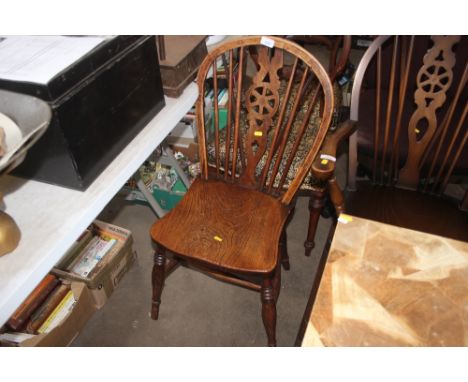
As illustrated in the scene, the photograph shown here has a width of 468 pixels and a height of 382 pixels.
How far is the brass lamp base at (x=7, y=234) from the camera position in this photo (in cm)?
77

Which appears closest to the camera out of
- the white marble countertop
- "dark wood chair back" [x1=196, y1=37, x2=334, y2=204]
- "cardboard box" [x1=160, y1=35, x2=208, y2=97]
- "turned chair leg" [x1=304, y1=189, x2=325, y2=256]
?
the white marble countertop

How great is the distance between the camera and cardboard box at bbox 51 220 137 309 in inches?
55.7

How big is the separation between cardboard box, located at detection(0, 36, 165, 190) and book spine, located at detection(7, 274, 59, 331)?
0.58m

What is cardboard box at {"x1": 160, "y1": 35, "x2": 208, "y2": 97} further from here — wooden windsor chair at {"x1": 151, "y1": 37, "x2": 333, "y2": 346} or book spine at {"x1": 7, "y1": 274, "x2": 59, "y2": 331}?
book spine at {"x1": 7, "y1": 274, "x2": 59, "y2": 331}

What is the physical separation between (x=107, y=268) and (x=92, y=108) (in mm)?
801

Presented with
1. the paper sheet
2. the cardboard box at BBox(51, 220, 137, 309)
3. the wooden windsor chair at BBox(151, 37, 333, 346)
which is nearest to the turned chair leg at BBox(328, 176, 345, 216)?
the wooden windsor chair at BBox(151, 37, 333, 346)

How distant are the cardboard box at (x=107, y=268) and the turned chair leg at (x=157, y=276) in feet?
0.77

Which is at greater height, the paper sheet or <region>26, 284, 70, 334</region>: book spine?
the paper sheet

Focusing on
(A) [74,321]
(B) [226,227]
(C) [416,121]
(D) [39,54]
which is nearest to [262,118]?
(B) [226,227]

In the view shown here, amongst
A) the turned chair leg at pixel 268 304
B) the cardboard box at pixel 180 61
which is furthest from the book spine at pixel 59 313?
the cardboard box at pixel 180 61

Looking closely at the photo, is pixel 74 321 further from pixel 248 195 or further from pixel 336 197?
pixel 336 197

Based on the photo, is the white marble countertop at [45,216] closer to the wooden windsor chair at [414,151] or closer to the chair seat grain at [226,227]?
the chair seat grain at [226,227]
